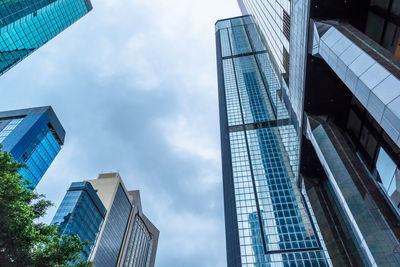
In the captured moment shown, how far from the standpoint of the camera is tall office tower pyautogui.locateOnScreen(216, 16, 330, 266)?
5709 cm

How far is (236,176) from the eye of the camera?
78.6 m

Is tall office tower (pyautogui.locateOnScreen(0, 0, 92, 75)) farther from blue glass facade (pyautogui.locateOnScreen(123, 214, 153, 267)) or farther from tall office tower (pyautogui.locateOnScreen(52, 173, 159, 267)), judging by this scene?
blue glass facade (pyautogui.locateOnScreen(123, 214, 153, 267))

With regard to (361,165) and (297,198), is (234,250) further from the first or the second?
(361,165)

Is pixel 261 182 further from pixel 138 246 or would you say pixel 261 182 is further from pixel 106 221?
pixel 138 246

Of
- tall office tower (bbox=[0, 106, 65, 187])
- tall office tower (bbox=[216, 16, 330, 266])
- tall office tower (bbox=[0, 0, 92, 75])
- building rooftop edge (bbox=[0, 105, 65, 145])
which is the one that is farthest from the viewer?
building rooftop edge (bbox=[0, 105, 65, 145])

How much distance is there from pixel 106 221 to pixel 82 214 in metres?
16.5

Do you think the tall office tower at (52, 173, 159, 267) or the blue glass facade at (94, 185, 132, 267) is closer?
the tall office tower at (52, 173, 159, 267)

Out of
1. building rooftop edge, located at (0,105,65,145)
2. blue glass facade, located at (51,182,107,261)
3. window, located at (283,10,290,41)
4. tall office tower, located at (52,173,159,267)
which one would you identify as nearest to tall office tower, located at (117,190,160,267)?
tall office tower, located at (52,173,159,267)

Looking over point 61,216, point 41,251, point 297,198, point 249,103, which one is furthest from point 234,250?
point 249,103

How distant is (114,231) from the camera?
90.5 metres

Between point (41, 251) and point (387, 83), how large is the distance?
18295 mm

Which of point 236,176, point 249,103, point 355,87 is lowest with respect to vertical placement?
point 355,87

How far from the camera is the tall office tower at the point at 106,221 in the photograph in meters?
67.1

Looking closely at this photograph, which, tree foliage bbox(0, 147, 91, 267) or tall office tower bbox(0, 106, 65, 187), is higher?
tall office tower bbox(0, 106, 65, 187)
